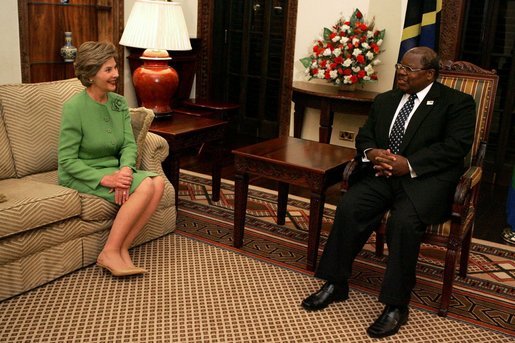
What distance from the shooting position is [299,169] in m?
2.98

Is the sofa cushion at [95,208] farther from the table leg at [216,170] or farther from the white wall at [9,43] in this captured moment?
the white wall at [9,43]

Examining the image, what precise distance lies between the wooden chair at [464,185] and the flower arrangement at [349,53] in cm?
156

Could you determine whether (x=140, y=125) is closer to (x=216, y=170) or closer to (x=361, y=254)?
(x=216, y=170)

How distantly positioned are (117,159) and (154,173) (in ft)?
0.69

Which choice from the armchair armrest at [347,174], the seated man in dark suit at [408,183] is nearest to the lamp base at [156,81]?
the armchair armrest at [347,174]

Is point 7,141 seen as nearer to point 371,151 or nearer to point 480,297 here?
point 371,151

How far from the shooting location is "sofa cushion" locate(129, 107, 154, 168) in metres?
3.25

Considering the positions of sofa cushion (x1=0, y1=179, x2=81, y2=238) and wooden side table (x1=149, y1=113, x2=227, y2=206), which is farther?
wooden side table (x1=149, y1=113, x2=227, y2=206)

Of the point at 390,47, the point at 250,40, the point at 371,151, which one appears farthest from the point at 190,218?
the point at 250,40

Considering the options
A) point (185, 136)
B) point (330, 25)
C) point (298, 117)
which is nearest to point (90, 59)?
point (185, 136)

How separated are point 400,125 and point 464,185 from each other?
437 millimetres

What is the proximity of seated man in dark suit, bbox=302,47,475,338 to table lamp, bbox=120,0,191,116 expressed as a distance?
1.69 m

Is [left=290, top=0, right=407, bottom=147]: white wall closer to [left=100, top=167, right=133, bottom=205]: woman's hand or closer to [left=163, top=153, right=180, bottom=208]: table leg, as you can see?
[left=163, top=153, right=180, bottom=208]: table leg

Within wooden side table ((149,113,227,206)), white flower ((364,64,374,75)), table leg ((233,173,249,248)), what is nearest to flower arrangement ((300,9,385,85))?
white flower ((364,64,374,75))
